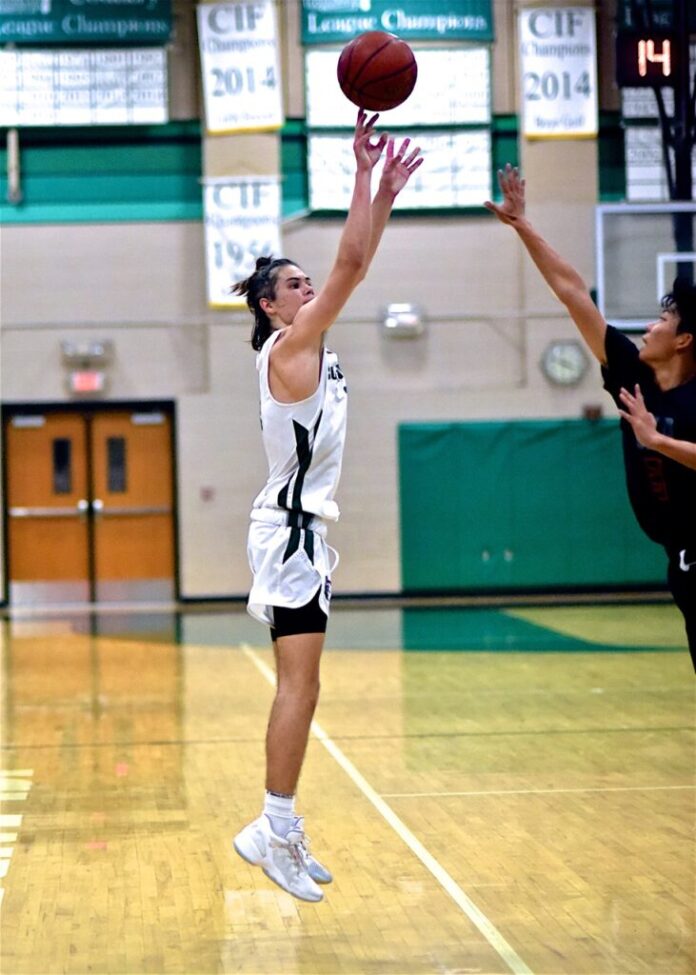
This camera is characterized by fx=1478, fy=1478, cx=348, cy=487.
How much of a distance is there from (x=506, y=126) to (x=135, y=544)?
6.60m

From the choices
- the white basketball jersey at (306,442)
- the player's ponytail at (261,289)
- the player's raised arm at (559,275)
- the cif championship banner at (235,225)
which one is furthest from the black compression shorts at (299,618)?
the cif championship banner at (235,225)

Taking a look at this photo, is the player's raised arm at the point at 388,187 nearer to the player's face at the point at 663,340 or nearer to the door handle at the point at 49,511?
the player's face at the point at 663,340

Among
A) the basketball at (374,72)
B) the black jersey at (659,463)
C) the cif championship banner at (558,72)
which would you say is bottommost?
the black jersey at (659,463)

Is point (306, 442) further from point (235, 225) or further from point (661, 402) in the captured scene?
point (235, 225)

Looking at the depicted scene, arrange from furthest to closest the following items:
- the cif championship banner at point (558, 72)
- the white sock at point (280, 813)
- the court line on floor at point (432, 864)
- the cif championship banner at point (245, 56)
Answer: the cif championship banner at point (558, 72)
the cif championship banner at point (245, 56)
the white sock at point (280, 813)
the court line on floor at point (432, 864)

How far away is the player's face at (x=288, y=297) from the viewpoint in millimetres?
4840

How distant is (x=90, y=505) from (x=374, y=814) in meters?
11.9

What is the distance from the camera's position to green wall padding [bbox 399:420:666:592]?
57.3ft

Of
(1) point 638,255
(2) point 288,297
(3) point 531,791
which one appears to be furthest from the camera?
(1) point 638,255

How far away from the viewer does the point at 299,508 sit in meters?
4.66

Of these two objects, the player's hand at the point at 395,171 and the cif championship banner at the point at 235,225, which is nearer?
the player's hand at the point at 395,171

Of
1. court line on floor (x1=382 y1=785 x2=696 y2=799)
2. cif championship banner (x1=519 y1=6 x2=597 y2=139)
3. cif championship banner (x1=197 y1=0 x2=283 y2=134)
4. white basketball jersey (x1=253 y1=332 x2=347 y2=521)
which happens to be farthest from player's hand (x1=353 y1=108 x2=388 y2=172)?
cif championship banner (x1=519 y1=6 x2=597 y2=139)

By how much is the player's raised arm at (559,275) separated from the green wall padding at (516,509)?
1279 centimetres

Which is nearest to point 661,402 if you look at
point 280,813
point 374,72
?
point 280,813
